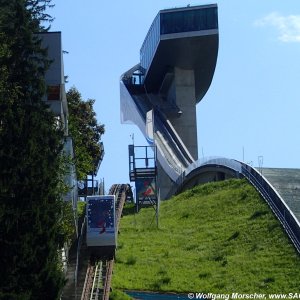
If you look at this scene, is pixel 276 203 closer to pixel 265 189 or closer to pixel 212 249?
pixel 265 189

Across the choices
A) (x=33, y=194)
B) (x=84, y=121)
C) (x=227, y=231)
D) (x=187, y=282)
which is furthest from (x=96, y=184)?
(x=33, y=194)

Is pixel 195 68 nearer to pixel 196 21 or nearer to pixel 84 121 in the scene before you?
pixel 196 21

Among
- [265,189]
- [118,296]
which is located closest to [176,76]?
[265,189]

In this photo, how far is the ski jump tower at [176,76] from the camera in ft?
226

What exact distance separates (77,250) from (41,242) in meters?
10.2

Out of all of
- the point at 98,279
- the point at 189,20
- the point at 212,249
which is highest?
the point at 189,20

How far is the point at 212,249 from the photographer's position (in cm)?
3284

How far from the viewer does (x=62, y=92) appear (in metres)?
33.5

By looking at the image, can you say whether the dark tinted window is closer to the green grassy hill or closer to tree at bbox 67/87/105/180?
tree at bbox 67/87/105/180

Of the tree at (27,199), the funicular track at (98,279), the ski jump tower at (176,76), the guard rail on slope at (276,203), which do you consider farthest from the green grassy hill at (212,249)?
the ski jump tower at (176,76)

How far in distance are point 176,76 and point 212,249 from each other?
4298 cm

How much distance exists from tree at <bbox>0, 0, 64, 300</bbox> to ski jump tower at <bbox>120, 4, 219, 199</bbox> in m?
42.8

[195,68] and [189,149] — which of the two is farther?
[195,68]

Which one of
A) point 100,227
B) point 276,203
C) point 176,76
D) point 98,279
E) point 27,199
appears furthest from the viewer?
point 176,76
